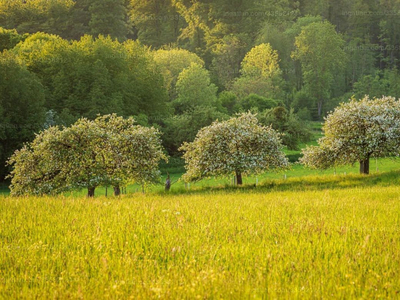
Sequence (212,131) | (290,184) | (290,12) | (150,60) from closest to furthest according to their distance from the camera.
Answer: (290,184), (212,131), (150,60), (290,12)

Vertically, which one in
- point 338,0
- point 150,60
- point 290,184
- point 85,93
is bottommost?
point 290,184

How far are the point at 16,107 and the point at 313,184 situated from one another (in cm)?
3635

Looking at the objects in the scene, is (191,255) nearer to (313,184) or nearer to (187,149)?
(313,184)

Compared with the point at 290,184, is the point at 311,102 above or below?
above

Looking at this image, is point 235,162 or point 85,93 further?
point 85,93

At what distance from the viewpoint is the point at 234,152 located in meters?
29.2

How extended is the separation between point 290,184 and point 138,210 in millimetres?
19234

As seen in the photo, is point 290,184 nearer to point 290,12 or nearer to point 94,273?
point 94,273

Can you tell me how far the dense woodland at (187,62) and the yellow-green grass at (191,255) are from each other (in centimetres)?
4241

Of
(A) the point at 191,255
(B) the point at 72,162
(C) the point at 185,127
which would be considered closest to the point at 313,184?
(B) the point at 72,162

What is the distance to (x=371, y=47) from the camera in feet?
404

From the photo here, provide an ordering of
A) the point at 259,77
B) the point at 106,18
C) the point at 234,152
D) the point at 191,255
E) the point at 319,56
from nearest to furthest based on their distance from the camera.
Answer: the point at 191,255 < the point at 234,152 < the point at 259,77 < the point at 106,18 < the point at 319,56

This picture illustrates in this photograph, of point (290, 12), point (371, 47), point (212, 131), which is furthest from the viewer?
point (290, 12)

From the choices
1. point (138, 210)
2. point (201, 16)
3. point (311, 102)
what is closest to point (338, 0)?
point (201, 16)
